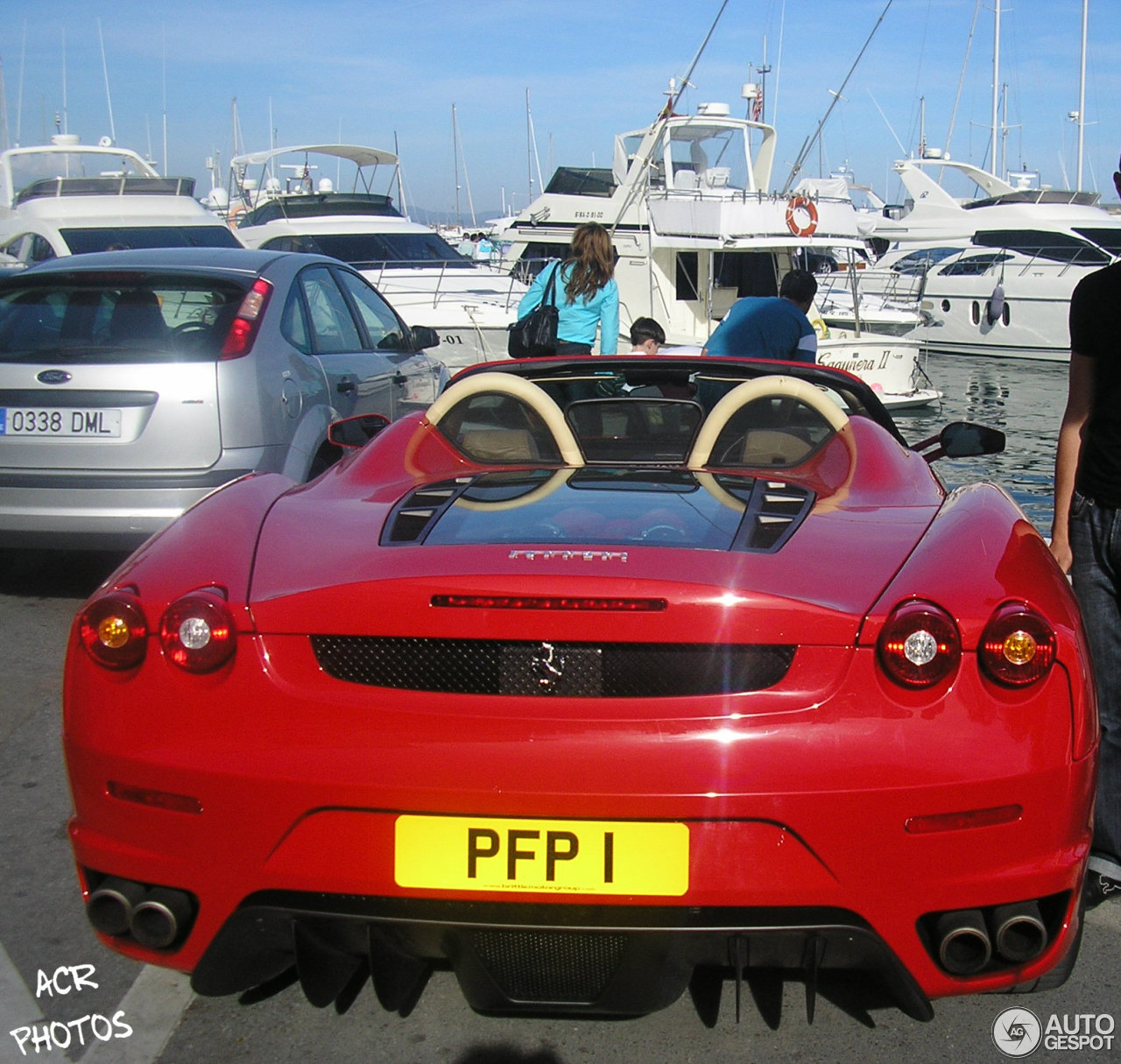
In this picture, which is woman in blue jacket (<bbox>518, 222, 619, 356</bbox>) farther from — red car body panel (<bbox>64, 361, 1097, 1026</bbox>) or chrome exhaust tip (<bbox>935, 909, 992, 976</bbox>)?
chrome exhaust tip (<bbox>935, 909, 992, 976</bbox>)

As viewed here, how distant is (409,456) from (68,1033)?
1.52m

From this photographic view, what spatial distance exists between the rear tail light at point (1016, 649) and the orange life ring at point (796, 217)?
55.7 ft

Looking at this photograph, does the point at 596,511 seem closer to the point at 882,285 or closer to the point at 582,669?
the point at 582,669

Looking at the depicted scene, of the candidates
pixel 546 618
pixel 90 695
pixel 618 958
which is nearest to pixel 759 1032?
pixel 618 958

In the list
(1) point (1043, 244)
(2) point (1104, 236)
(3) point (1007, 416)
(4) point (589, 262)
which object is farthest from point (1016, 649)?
(2) point (1104, 236)

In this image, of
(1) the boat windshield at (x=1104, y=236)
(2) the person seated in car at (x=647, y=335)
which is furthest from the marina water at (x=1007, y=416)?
(1) the boat windshield at (x=1104, y=236)

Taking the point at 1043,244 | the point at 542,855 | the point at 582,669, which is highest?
the point at 1043,244

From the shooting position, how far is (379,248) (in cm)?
1823

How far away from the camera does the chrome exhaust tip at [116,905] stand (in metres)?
2.26

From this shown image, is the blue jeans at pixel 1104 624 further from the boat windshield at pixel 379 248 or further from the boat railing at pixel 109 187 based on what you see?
the boat windshield at pixel 379 248

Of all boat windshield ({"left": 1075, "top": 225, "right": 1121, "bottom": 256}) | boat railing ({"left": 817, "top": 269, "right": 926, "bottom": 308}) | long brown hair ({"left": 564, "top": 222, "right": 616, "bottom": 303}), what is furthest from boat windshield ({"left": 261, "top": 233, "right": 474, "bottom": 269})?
boat windshield ({"left": 1075, "top": 225, "right": 1121, "bottom": 256})

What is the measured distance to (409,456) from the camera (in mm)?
3285

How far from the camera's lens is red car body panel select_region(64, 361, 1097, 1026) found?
6.75 ft

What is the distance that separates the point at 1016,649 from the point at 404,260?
16.7m
